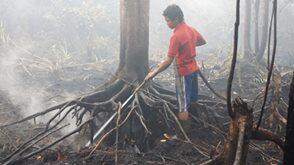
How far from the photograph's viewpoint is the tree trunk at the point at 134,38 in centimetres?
573

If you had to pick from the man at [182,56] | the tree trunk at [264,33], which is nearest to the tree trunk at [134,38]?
the man at [182,56]

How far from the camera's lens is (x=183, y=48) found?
189 inches

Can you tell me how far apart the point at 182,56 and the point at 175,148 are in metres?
1.16

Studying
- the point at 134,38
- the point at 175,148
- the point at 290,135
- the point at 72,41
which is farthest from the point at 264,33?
the point at 290,135

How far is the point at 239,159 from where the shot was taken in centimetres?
229

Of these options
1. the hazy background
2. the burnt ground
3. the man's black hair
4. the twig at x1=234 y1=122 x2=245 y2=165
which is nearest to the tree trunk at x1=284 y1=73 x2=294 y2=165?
the twig at x1=234 y1=122 x2=245 y2=165

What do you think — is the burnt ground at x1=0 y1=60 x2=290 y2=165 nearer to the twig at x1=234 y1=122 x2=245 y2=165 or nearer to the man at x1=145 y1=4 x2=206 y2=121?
the man at x1=145 y1=4 x2=206 y2=121

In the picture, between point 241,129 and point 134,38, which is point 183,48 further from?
point 241,129

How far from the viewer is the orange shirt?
4.68 metres

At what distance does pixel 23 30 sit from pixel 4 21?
2.69ft

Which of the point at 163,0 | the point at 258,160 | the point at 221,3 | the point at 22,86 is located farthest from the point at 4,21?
the point at 258,160

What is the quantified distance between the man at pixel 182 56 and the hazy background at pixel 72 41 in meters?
3.37

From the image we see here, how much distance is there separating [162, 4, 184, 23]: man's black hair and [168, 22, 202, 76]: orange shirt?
3.4 inches

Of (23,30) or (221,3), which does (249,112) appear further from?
(221,3)
